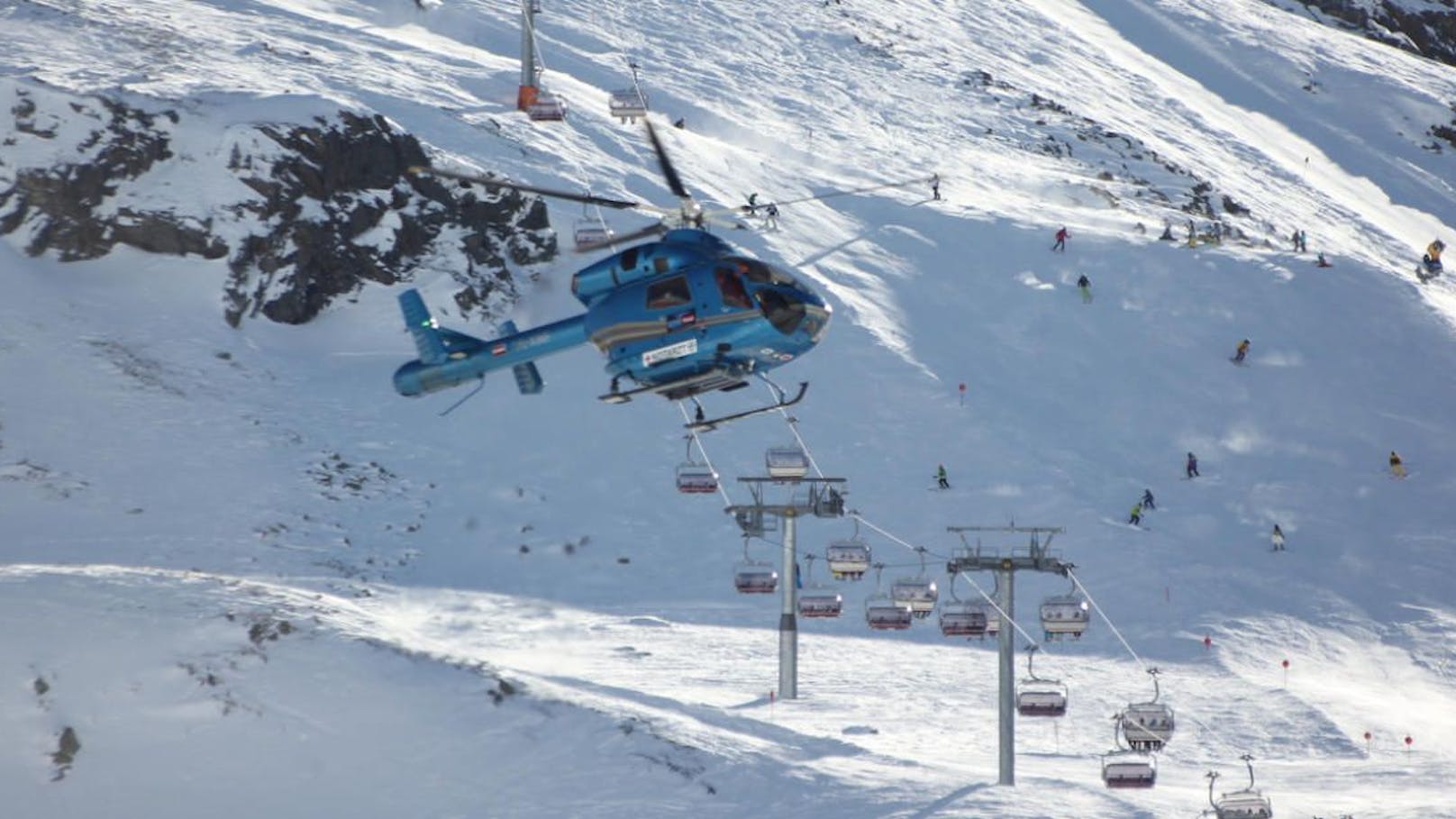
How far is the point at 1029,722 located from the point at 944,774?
5.64 metres

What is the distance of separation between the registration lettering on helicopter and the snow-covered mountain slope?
9.13m

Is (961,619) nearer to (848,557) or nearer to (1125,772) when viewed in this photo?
(848,557)

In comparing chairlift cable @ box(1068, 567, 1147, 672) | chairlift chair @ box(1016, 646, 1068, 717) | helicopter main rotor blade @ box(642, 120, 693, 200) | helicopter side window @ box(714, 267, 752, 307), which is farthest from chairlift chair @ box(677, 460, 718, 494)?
helicopter main rotor blade @ box(642, 120, 693, 200)

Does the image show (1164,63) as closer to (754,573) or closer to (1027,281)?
(1027,281)

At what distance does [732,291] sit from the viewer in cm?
2962

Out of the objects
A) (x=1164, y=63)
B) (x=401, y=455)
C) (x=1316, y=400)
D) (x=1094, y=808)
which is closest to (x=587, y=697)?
(x=1094, y=808)

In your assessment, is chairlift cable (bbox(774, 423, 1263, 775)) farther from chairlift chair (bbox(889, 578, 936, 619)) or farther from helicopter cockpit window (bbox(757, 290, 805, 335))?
helicopter cockpit window (bbox(757, 290, 805, 335))

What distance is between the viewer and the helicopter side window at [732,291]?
29.6 metres

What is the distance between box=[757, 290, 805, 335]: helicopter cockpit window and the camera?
29516 mm

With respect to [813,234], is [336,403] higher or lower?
lower

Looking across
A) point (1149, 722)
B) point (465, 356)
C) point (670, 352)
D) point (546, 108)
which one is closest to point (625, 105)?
point (546, 108)

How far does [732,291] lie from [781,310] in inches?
30.2

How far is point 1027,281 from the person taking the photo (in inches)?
2464

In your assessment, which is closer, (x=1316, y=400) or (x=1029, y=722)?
(x=1029, y=722)
